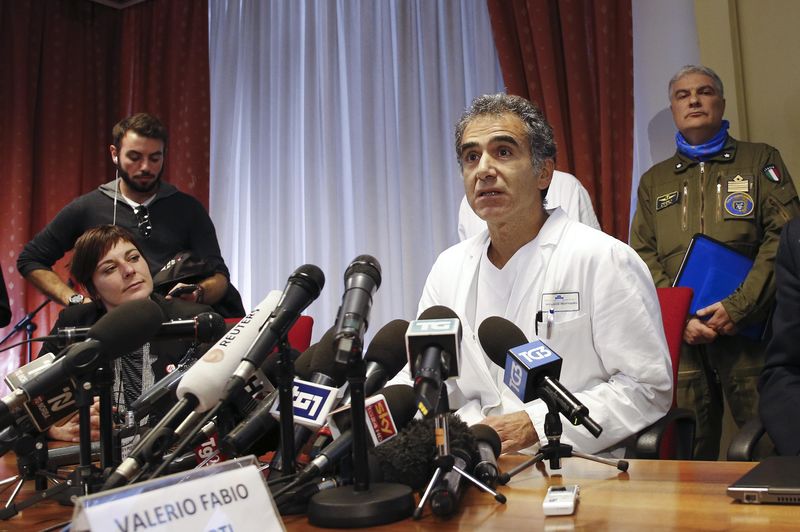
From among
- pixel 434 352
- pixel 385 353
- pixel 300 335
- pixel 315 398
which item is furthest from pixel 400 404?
pixel 300 335

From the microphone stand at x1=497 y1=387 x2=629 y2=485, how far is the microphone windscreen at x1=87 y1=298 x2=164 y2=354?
662 millimetres

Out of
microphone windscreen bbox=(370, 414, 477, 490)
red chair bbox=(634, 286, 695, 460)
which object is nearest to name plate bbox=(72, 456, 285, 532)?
microphone windscreen bbox=(370, 414, 477, 490)

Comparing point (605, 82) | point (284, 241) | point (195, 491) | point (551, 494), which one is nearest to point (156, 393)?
point (195, 491)

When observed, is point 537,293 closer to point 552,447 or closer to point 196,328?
point 552,447

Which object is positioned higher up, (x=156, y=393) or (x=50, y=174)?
(x=50, y=174)

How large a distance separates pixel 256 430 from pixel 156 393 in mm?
279

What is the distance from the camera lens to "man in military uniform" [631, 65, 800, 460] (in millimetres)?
3252

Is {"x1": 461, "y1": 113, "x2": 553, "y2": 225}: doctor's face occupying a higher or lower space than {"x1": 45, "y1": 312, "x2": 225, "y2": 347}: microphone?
higher

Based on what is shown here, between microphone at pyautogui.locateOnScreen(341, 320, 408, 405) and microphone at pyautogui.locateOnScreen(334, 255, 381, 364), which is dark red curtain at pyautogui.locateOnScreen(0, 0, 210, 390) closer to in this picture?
microphone at pyautogui.locateOnScreen(341, 320, 408, 405)

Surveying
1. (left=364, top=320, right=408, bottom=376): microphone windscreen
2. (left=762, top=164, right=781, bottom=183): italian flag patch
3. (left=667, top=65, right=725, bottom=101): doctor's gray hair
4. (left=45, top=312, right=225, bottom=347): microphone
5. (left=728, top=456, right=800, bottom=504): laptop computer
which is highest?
(left=667, top=65, right=725, bottom=101): doctor's gray hair

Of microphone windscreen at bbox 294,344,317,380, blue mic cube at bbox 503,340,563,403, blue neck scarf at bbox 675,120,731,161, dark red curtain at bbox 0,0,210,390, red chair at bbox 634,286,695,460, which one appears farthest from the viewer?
dark red curtain at bbox 0,0,210,390

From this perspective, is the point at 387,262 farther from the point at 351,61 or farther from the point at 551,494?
the point at 551,494

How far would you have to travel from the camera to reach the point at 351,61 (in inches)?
202

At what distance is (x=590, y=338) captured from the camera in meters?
2.10
